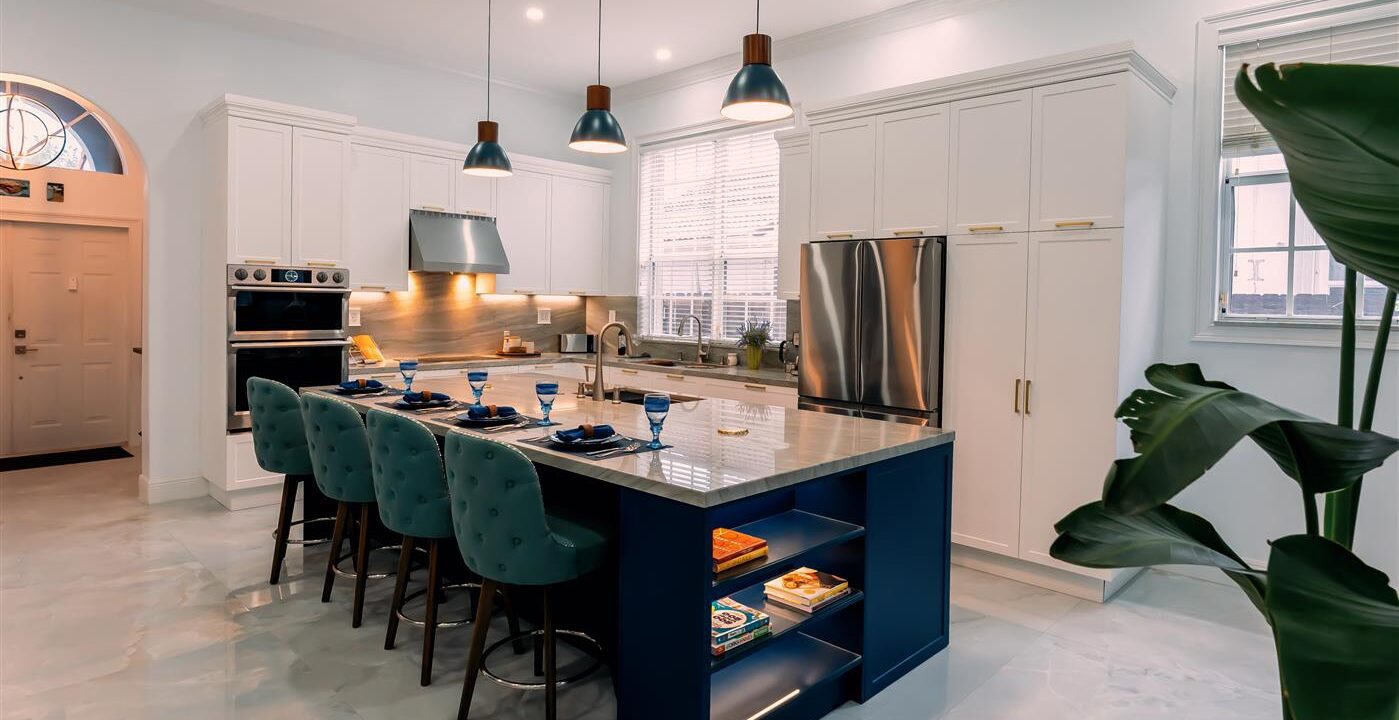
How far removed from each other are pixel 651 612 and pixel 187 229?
15.6 ft

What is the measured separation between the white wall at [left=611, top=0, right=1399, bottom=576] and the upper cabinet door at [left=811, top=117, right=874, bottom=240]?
0.89m

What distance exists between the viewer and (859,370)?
446cm

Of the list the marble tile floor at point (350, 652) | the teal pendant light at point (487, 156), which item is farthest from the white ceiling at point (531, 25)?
the marble tile floor at point (350, 652)

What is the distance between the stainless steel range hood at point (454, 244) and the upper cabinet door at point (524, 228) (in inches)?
6.8

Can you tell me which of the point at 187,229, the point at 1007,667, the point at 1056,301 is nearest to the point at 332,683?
the point at 1007,667

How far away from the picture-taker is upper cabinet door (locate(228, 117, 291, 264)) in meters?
4.96

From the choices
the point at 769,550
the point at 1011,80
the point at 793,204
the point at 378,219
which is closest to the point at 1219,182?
the point at 1011,80

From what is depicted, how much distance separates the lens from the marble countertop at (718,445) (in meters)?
2.22

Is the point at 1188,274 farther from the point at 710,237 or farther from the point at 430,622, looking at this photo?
the point at 430,622

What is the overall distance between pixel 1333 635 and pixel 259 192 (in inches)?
222

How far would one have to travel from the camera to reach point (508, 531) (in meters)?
2.35

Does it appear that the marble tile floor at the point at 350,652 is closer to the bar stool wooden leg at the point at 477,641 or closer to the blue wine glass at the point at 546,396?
the bar stool wooden leg at the point at 477,641

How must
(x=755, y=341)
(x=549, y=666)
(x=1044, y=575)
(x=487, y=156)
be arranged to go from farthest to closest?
(x=755, y=341), (x=487, y=156), (x=1044, y=575), (x=549, y=666)

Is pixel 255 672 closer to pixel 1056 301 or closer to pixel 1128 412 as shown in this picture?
pixel 1128 412
